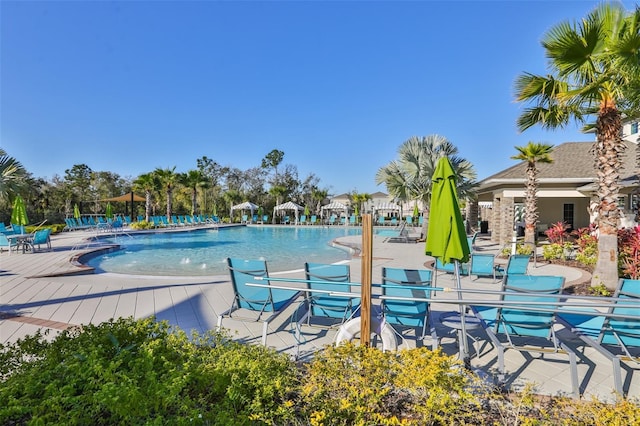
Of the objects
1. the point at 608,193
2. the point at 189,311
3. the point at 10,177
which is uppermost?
the point at 10,177

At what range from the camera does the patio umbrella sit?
11.1ft

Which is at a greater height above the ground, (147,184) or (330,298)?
(147,184)

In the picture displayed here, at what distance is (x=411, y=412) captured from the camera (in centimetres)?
239

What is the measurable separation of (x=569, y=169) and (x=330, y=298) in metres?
17.0

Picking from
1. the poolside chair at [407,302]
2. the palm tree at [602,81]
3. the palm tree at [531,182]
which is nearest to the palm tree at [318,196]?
the palm tree at [531,182]

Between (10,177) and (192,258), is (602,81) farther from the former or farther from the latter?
(10,177)

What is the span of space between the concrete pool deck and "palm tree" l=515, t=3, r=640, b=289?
166 centimetres

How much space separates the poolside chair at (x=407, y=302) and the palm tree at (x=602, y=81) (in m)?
5.07

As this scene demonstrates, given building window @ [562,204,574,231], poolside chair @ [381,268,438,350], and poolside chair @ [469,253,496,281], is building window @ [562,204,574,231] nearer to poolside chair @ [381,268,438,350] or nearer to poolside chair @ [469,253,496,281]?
poolside chair @ [469,253,496,281]

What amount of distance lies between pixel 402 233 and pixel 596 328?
45.7 ft

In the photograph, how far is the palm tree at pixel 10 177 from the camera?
1303cm

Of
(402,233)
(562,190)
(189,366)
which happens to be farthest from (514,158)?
(189,366)

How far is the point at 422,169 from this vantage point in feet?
50.9

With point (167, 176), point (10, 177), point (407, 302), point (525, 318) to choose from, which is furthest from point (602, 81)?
point (167, 176)
